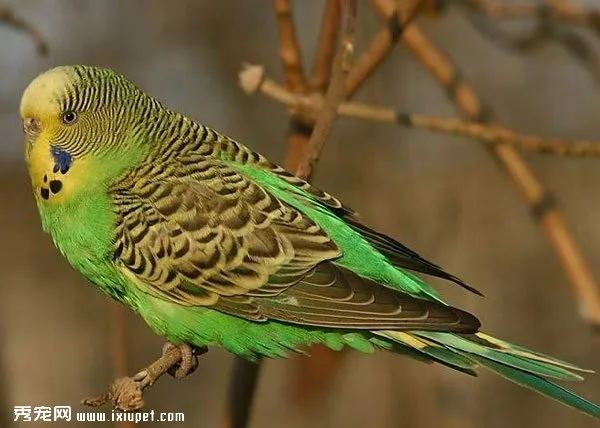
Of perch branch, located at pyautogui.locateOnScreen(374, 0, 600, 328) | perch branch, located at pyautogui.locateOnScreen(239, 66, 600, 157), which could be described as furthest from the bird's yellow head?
perch branch, located at pyautogui.locateOnScreen(374, 0, 600, 328)

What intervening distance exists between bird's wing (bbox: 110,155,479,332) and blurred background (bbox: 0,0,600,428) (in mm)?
2376

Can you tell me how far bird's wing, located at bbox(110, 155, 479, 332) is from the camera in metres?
2.89

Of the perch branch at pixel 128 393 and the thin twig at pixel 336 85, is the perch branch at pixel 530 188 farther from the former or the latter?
the perch branch at pixel 128 393

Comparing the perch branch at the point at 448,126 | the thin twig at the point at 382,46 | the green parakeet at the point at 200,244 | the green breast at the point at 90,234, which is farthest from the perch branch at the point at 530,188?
the green breast at the point at 90,234

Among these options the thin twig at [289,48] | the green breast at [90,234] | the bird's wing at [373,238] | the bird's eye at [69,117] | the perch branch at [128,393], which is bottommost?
the perch branch at [128,393]

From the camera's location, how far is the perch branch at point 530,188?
3016mm

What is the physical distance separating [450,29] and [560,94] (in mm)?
1086

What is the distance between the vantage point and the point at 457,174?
7516 millimetres

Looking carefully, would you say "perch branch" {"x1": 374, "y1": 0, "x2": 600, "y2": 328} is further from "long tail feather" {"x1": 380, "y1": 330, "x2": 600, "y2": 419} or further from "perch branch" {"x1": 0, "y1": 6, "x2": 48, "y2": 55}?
"perch branch" {"x1": 0, "y1": 6, "x2": 48, "y2": 55}

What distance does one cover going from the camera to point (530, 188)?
324 centimetres

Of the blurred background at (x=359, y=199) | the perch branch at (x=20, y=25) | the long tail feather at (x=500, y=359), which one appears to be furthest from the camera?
the blurred background at (x=359, y=199)

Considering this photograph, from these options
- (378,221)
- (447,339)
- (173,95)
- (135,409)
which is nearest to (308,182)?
(447,339)

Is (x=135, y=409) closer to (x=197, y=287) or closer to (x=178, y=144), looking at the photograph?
(x=197, y=287)

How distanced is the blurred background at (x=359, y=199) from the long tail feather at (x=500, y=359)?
2411mm
